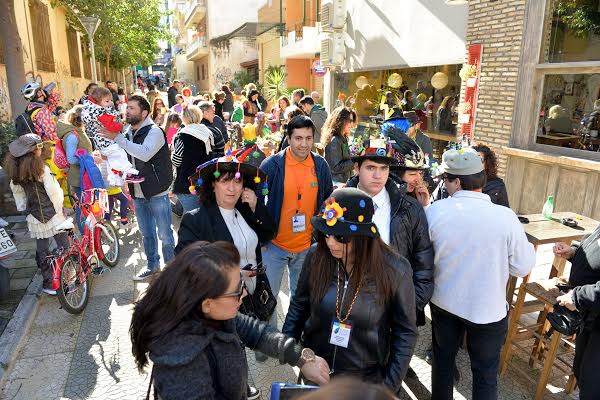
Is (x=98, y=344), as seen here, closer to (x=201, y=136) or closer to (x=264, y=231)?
(x=264, y=231)

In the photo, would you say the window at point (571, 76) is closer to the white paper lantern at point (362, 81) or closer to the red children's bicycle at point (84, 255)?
the red children's bicycle at point (84, 255)

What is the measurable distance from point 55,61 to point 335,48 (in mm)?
10852

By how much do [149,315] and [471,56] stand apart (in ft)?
26.3

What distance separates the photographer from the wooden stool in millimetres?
3105

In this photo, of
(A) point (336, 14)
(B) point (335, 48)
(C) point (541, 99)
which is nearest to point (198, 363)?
(C) point (541, 99)

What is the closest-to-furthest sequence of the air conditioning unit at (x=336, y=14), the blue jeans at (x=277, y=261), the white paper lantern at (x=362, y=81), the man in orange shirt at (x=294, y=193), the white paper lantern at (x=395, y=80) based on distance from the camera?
the man in orange shirt at (x=294, y=193) → the blue jeans at (x=277, y=261) → the white paper lantern at (x=395, y=80) → the white paper lantern at (x=362, y=81) → the air conditioning unit at (x=336, y=14)

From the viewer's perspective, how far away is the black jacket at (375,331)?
79.3 inches

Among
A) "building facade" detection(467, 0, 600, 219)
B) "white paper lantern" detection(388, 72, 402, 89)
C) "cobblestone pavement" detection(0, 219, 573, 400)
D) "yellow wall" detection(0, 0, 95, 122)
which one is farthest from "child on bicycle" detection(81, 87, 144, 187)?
"white paper lantern" detection(388, 72, 402, 89)

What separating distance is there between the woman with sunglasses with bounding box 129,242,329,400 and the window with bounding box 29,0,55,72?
1481 cm

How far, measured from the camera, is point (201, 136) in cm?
494

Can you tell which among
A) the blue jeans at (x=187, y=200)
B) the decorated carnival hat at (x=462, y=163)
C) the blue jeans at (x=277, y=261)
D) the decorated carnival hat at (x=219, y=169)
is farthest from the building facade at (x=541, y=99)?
the decorated carnival hat at (x=219, y=169)

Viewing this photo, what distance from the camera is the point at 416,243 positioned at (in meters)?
2.69

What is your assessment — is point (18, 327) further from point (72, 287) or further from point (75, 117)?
point (75, 117)

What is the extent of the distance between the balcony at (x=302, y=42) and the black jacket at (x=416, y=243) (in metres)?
17.8
